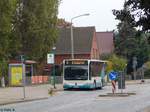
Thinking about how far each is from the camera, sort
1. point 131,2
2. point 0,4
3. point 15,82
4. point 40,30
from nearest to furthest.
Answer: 1. point 131,2
2. point 15,82
3. point 0,4
4. point 40,30

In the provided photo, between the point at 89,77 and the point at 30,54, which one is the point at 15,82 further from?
the point at 30,54

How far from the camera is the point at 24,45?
246 ft

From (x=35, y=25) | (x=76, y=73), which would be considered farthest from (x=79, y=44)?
(x=76, y=73)

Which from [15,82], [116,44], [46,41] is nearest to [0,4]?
[15,82]

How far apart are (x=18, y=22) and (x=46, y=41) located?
470 centimetres

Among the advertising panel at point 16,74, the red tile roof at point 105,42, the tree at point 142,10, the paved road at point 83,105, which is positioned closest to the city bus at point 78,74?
the advertising panel at point 16,74

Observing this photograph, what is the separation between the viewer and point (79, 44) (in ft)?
323

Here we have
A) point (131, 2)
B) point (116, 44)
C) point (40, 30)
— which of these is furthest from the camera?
point (116, 44)

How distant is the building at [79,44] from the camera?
97.2 metres

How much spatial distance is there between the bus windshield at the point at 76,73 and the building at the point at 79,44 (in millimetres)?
44987

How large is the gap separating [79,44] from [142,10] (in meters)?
84.1

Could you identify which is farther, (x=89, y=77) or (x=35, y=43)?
(x=35, y=43)

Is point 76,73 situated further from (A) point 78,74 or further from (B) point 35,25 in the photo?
(B) point 35,25

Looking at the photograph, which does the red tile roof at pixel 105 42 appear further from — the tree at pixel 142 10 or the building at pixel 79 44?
the tree at pixel 142 10
